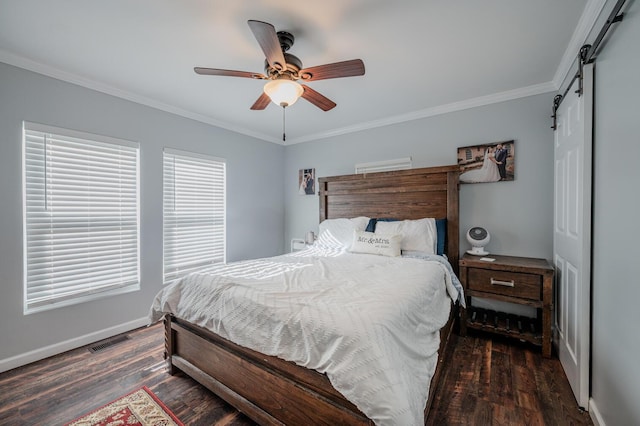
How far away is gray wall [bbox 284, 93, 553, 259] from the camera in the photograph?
267 centimetres

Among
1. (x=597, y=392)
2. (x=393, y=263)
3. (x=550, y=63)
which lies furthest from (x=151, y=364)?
(x=550, y=63)

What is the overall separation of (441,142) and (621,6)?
195cm

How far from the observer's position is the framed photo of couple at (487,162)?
281 centimetres

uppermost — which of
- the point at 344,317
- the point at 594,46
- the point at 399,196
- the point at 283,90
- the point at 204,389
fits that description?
the point at 594,46

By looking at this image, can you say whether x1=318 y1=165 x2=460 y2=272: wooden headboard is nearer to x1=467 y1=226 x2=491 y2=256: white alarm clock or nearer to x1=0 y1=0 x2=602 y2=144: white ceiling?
x1=467 y1=226 x2=491 y2=256: white alarm clock

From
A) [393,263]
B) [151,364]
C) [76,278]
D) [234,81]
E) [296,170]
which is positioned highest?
[234,81]

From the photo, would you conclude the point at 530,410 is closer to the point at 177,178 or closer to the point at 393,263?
the point at 393,263

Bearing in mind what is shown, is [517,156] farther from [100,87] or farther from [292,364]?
[100,87]

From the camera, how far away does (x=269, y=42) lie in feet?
5.04

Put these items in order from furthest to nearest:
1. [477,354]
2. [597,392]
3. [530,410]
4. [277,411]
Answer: [477,354]
[530,410]
[597,392]
[277,411]

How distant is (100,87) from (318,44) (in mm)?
2256

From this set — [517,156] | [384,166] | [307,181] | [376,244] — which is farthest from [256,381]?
[307,181]

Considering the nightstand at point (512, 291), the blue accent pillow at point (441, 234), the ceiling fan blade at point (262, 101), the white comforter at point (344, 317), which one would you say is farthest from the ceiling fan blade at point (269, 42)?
the nightstand at point (512, 291)

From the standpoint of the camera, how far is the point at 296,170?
4602 millimetres
